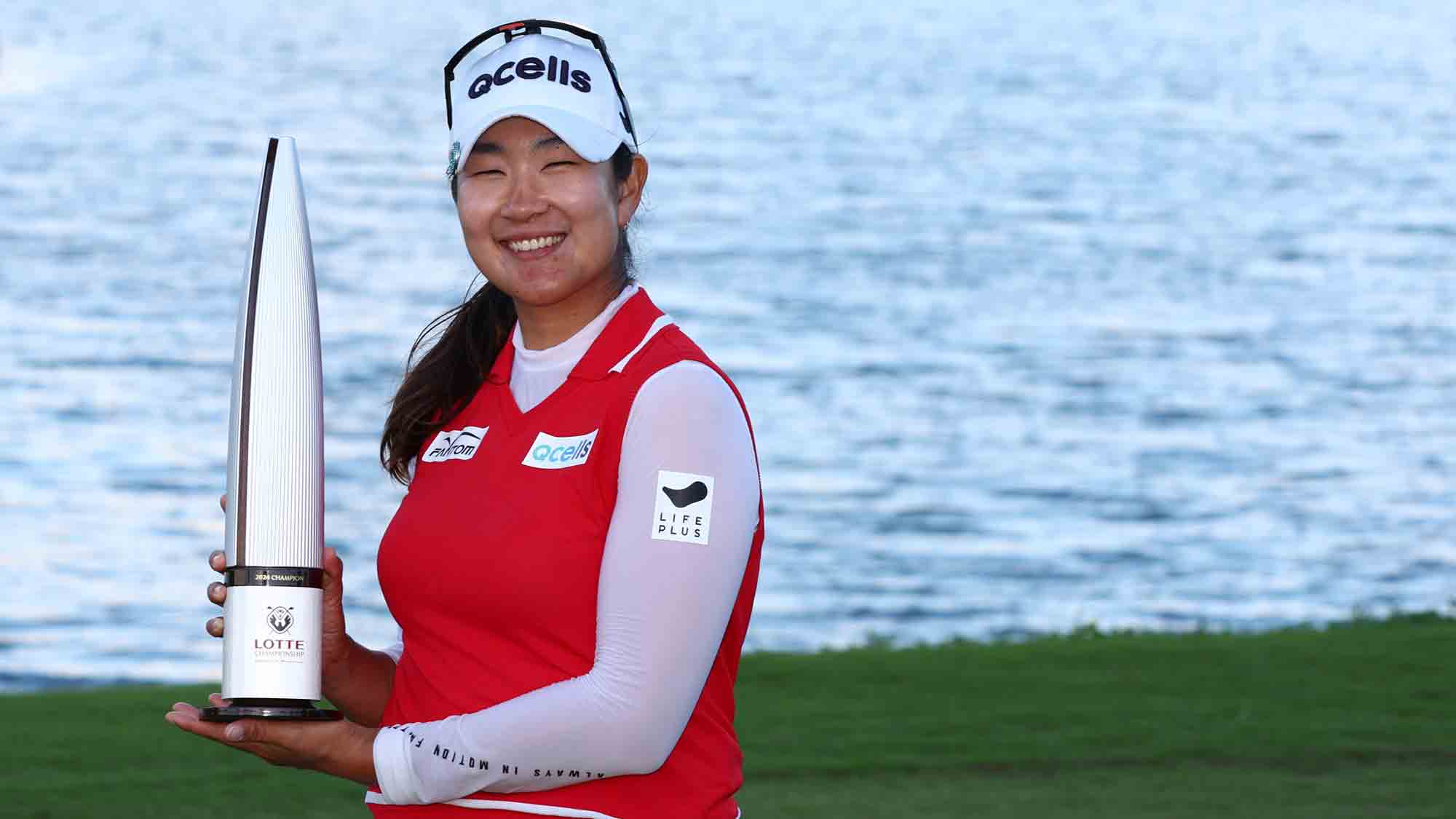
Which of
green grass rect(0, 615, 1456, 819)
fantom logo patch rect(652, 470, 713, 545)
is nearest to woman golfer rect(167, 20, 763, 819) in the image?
fantom logo patch rect(652, 470, 713, 545)

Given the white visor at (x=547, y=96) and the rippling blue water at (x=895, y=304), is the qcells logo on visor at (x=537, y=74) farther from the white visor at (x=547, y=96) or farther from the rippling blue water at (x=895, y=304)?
the rippling blue water at (x=895, y=304)

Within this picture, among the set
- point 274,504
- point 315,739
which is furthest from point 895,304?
point 315,739

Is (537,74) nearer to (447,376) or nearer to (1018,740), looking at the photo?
(447,376)

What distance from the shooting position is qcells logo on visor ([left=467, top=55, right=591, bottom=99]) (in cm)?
301

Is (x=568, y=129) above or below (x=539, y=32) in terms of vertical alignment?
below

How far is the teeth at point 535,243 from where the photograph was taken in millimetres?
3053

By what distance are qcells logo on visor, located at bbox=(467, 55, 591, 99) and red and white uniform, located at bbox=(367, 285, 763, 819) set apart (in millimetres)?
318

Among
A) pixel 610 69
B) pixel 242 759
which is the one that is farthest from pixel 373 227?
pixel 610 69

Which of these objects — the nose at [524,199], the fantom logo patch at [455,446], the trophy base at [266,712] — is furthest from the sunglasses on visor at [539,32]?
the trophy base at [266,712]

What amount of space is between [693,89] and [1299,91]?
11.0 meters

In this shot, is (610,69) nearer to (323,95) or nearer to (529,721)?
(529,721)

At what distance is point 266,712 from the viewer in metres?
2.93

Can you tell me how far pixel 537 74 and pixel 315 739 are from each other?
0.94 meters

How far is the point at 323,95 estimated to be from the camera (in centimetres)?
3828
